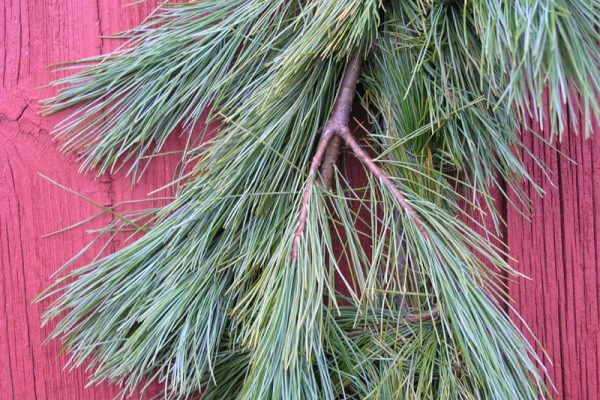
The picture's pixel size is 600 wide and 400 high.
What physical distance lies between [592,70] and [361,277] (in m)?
0.34

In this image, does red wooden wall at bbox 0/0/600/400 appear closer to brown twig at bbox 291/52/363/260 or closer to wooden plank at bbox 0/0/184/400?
wooden plank at bbox 0/0/184/400

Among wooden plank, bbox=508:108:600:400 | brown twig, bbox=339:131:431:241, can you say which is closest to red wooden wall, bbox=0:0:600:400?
wooden plank, bbox=508:108:600:400

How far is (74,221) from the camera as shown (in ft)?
2.62

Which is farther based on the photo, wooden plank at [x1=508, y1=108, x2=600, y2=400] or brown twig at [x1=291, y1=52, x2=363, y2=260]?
wooden plank at [x1=508, y1=108, x2=600, y2=400]

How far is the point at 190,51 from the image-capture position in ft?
2.41

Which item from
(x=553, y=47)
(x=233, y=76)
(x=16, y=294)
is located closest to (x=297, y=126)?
(x=233, y=76)

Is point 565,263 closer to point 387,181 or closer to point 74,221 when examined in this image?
point 387,181

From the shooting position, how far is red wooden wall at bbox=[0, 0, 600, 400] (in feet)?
2.58

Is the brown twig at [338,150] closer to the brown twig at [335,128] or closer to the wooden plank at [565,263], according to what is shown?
the brown twig at [335,128]

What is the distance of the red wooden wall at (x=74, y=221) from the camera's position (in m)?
0.79

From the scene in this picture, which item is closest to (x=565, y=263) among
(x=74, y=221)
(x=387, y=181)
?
(x=387, y=181)

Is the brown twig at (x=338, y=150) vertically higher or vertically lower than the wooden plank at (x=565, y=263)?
higher

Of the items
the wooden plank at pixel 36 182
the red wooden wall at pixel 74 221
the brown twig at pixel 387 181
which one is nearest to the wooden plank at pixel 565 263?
the red wooden wall at pixel 74 221

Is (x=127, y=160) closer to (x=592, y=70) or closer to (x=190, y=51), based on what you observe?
(x=190, y=51)
